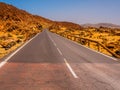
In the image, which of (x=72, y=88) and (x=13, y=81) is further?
(x=13, y=81)

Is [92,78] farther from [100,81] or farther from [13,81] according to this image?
[13,81]

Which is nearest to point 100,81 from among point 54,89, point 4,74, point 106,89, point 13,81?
point 106,89

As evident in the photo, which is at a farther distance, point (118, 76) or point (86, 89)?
point (118, 76)

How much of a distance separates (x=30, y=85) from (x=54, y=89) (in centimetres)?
99

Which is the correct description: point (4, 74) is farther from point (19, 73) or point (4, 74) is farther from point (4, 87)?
point (4, 87)

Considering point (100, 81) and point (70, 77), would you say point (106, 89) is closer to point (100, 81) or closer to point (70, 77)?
point (100, 81)

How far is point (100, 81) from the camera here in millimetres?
9164

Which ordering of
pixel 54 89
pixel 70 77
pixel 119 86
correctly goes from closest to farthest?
pixel 54 89 → pixel 119 86 → pixel 70 77

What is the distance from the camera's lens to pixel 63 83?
28.4 ft

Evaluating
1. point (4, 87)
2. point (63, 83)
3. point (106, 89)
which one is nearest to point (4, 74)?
point (4, 87)

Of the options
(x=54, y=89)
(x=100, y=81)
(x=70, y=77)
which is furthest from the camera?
(x=70, y=77)

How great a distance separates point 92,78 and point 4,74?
12.5ft

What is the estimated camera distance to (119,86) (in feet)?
27.5

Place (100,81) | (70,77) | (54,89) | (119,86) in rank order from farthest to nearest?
(70,77)
(100,81)
(119,86)
(54,89)
